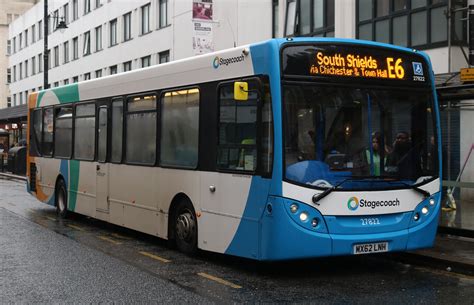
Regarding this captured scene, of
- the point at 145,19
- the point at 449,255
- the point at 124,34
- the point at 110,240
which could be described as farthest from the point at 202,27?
the point at 124,34

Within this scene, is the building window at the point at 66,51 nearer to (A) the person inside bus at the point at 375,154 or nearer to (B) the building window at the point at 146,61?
(B) the building window at the point at 146,61

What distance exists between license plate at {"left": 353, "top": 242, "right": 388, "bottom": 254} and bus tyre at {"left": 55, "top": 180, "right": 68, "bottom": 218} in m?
8.02

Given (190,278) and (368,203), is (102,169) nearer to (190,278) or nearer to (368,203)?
(190,278)

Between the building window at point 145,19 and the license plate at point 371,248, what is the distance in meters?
35.5

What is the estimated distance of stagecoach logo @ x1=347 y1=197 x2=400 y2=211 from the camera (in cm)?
741

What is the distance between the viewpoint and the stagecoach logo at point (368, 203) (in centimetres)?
741

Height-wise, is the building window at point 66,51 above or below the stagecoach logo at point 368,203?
above

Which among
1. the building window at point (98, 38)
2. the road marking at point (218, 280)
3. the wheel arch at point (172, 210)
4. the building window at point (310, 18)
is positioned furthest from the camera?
the building window at point (98, 38)

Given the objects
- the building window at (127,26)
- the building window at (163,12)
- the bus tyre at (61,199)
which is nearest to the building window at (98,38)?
the building window at (127,26)

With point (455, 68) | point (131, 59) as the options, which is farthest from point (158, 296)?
point (131, 59)

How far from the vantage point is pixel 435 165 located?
26.8 ft

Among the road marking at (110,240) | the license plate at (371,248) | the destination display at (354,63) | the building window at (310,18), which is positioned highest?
the building window at (310,18)

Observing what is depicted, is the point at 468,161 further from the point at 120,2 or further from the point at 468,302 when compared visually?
the point at 120,2

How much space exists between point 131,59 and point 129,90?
109 feet
